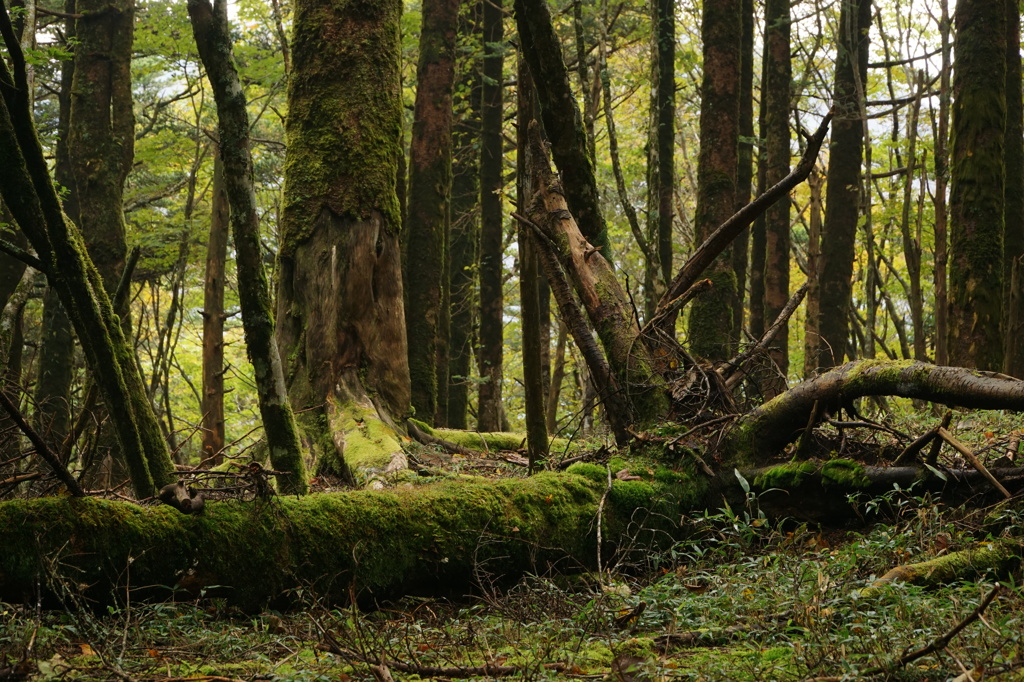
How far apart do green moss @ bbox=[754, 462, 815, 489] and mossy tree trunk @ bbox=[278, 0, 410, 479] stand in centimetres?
338

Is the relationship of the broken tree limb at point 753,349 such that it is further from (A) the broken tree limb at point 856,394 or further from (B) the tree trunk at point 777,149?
(B) the tree trunk at point 777,149

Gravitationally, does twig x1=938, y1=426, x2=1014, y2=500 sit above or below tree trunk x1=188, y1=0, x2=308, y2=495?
below

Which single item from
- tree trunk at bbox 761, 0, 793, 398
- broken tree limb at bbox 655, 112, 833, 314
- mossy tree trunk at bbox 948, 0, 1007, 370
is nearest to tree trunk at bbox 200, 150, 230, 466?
tree trunk at bbox 761, 0, 793, 398

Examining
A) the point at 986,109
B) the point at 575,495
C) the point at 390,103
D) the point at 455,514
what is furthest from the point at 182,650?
the point at 986,109

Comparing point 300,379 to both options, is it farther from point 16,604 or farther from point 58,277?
point 16,604

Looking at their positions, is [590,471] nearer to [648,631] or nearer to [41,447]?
[648,631]

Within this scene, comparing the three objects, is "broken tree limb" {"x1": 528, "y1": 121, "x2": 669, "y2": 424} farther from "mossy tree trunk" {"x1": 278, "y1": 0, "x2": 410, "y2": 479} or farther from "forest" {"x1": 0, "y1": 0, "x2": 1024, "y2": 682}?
"mossy tree trunk" {"x1": 278, "y1": 0, "x2": 410, "y2": 479}

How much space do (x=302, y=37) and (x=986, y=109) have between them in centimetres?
830

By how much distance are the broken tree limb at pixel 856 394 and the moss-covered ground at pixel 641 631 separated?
0.70 m

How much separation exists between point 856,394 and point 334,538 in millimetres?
3670

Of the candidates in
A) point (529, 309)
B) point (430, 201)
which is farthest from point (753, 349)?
point (430, 201)

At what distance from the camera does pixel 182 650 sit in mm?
3525

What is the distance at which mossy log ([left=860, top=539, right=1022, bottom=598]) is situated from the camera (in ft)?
12.2

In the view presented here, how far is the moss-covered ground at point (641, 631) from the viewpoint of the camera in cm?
288
